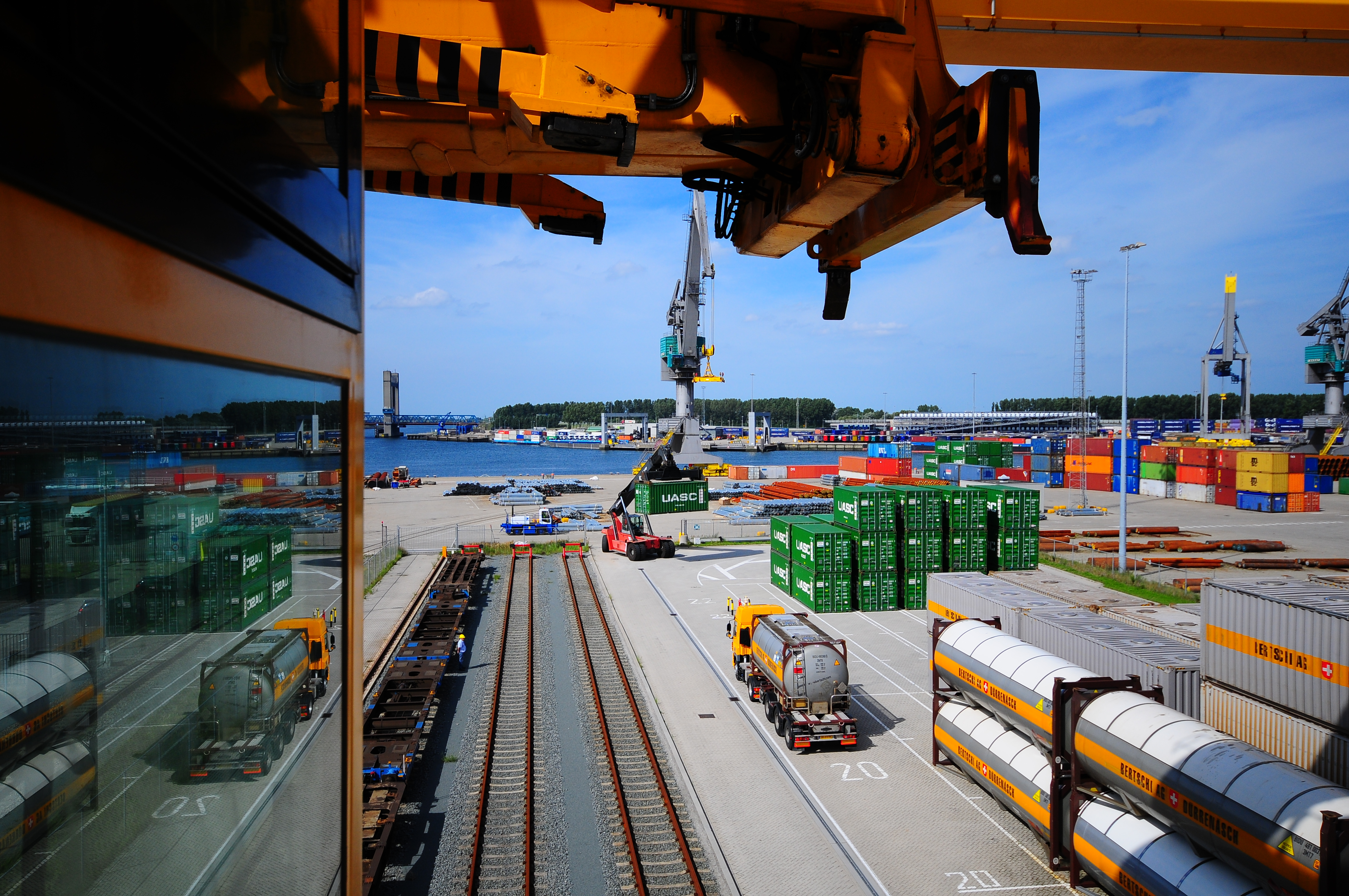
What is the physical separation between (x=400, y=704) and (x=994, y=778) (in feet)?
37.6

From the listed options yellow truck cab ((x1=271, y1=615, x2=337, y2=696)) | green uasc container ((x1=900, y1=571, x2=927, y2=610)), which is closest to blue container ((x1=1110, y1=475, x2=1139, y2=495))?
green uasc container ((x1=900, y1=571, x2=927, y2=610))

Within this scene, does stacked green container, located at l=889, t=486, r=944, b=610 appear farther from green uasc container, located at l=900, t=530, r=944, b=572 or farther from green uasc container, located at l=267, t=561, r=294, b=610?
green uasc container, located at l=267, t=561, r=294, b=610

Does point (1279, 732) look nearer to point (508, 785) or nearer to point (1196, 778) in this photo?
point (1196, 778)

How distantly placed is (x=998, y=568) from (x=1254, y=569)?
1373cm

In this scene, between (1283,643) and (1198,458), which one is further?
(1198,458)

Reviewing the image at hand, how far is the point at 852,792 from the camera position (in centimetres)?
1291

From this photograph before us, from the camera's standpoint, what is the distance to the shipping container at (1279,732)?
991cm

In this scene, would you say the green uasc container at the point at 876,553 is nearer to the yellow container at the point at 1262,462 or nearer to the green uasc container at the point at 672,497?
the green uasc container at the point at 672,497

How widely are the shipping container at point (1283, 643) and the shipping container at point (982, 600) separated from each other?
4.05 metres

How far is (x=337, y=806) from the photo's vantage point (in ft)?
6.60

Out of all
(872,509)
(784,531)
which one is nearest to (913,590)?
(872,509)

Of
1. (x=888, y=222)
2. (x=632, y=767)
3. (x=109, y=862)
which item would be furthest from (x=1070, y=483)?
(x=109, y=862)

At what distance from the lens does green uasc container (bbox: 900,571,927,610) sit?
25234 millimetres

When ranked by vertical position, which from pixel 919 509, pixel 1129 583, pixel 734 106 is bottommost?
pixel 1129 583
